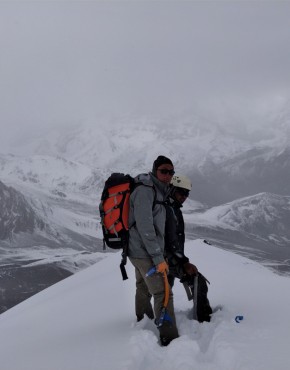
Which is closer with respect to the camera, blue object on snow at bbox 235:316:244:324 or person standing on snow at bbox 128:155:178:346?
person standing on snow at bbox 128:155:178:346

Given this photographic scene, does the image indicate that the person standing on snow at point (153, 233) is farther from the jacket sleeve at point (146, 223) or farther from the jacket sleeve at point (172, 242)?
the jacket sleeve at point (172, 242)

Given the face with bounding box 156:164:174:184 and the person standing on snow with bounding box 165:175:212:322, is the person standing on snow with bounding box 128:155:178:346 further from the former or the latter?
the person standing on snow with bounding box 165:175:212:322

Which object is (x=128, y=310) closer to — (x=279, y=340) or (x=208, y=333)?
(x=208, y=333)

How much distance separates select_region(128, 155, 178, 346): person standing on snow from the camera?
24.7ft

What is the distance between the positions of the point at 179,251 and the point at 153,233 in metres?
1.47

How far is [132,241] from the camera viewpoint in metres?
7.92

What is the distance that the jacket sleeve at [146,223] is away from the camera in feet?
24.6

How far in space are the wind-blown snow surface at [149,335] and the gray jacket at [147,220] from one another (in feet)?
5.14

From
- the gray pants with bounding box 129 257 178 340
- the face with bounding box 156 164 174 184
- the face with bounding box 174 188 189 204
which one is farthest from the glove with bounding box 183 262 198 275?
the face with bounding box 156 164 174 184

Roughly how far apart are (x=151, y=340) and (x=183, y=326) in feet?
3.59

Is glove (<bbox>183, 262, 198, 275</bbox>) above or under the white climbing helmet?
under

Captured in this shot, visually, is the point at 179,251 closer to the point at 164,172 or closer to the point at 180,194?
the point at 180,194

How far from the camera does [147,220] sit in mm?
7512

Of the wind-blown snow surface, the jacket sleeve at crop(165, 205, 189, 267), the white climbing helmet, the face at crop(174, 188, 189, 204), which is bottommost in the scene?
the wind-blown snow surface
